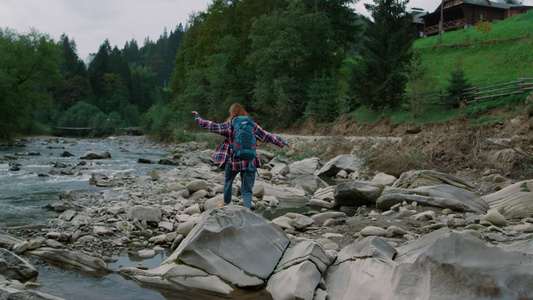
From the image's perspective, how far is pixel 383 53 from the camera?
27.2 m

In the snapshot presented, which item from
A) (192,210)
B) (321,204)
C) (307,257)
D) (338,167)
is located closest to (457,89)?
(338,167)

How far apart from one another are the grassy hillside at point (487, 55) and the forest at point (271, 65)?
3658mm

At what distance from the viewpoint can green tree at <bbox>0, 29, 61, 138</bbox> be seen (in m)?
35.7

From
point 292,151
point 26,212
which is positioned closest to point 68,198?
point 26,212

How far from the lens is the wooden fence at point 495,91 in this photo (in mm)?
19750

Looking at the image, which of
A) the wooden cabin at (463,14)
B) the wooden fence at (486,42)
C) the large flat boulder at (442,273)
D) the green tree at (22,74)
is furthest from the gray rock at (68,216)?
the wooden cabin at (463,14)

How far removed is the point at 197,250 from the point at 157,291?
579 mm

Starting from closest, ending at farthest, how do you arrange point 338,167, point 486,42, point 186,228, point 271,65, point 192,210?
point 186,228 → point 192,210 → point 338,167 → point 271,65 → point 486,42

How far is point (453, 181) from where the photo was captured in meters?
8.81

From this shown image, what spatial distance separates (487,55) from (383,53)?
12.6m

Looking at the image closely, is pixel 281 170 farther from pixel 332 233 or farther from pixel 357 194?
pixel 332 233

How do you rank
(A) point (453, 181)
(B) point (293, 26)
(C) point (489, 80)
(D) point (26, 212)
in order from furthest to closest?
(B) point (293, 26) → (C) point (489, 80) → (A) point (453, 181) → (D) point (26, 212)

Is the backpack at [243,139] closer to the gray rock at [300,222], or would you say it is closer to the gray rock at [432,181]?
the gray rock at [300,222]

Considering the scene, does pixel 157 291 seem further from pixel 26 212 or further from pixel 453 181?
pixel 453 181
